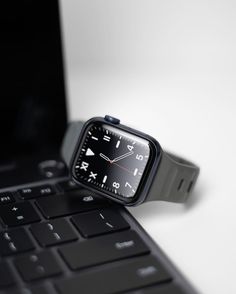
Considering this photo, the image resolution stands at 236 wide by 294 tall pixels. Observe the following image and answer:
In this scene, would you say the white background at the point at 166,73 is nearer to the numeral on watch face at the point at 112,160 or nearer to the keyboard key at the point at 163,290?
the numeral on watch face at the point at 112,160

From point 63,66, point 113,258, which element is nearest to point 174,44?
point 63,66

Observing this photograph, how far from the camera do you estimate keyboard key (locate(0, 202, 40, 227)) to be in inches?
24.2

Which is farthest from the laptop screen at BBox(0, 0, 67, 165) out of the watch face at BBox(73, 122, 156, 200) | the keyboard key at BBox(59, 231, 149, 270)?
the keyboard key at BBox(59, 231, 149, 270)

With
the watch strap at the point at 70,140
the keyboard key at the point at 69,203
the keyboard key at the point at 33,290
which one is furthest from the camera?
the watch strap at the point at 70,140

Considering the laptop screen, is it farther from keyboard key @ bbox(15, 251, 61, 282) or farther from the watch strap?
keyboard key @ bbox(15, 251, 61, 282)

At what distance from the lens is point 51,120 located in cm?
79

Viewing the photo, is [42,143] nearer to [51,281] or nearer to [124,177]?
[124,177]

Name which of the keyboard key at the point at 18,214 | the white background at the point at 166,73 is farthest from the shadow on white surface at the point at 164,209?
the keyboard key at the point at 18,214

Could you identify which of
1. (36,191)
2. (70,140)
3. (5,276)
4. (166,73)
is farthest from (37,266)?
(166,73)

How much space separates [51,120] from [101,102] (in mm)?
166

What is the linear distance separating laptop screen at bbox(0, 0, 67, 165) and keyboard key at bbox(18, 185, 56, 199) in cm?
9

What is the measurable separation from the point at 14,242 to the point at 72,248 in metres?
0.05

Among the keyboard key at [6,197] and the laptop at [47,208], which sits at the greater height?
the laptop at [47,208]

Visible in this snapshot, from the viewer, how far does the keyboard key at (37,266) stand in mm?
540
